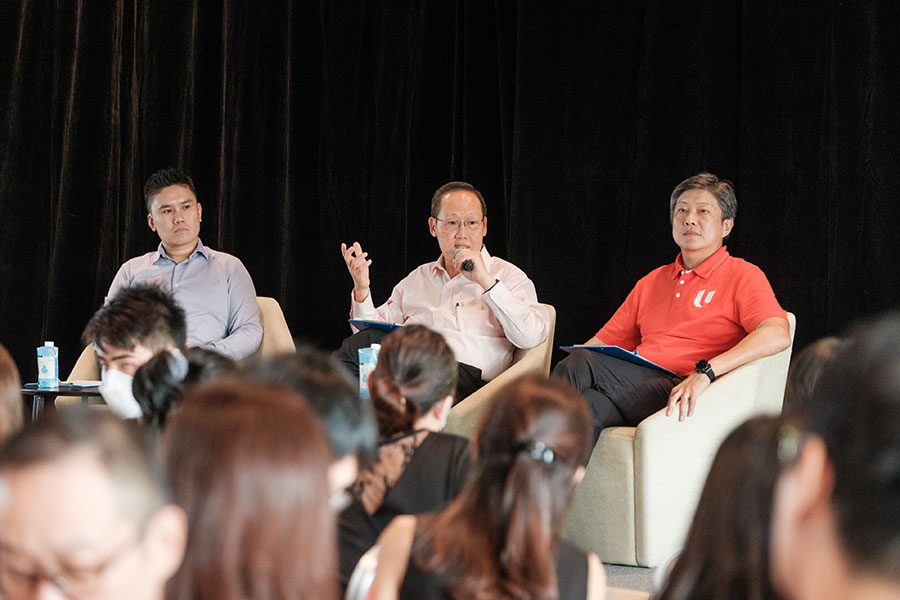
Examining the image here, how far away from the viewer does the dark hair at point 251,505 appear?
2.83 ft

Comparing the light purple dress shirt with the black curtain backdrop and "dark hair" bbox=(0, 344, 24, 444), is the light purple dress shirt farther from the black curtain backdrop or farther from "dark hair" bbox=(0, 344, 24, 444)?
"dark hair" bbox=(0, 344, 24, 444)

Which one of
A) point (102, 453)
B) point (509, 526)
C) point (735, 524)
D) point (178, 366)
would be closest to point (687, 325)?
point (178, 366)

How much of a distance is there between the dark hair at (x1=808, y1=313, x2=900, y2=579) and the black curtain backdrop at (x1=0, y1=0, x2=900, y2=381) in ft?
9.66

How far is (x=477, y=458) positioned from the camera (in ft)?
4.46

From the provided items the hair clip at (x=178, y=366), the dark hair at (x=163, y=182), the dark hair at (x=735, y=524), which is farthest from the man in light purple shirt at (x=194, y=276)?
the dark hair at (x=735, y=524)

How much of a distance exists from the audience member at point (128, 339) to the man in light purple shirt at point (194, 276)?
5.14 ft

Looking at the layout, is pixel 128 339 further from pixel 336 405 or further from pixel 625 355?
pixel 625 355

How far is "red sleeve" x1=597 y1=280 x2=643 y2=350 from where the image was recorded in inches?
142

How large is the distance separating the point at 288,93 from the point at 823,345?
3.16 meters

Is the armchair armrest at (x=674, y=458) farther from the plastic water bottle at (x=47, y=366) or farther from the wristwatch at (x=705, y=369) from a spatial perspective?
the plastic water bottle at (x=47, y=366)

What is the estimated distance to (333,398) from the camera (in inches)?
54.1

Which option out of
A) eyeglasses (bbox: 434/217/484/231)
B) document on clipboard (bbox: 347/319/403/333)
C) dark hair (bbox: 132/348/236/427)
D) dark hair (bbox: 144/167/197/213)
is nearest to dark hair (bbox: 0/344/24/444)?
dark hair (bbox: 132/348/236/427)

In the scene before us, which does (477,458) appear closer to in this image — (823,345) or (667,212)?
(823,345)

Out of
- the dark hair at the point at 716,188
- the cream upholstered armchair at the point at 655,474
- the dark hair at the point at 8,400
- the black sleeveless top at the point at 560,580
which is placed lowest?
the cream upholstered armchair at the point at 655,474
